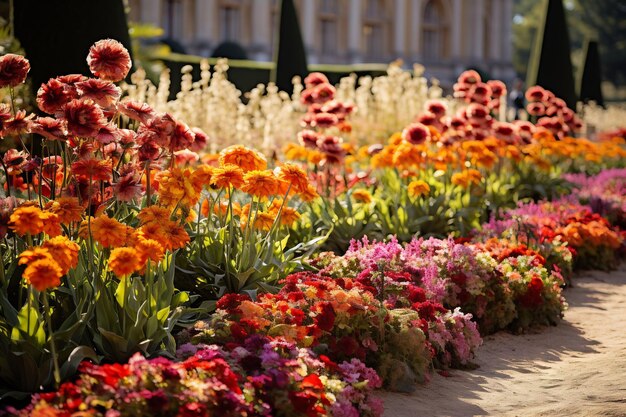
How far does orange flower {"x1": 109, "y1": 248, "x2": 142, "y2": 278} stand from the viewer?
131 inches

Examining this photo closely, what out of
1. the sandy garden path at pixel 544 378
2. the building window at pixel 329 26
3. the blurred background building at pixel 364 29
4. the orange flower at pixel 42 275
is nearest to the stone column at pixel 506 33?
the blurred background building at pixel 364 29

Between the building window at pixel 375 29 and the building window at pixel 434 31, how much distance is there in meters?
3.01

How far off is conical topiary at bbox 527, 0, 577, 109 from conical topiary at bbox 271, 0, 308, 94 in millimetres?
Answer: 4219

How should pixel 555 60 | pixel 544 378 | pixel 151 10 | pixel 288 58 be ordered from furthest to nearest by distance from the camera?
1. pixel 151 10
2. pixel 288 58
3. pixel 555 60
4. pixel 544 378

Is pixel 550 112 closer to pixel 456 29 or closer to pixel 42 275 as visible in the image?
pixel 42 275

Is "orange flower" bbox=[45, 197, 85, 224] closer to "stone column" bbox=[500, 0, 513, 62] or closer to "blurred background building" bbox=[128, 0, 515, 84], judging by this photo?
"blurred background building" bbox=[128, 0, 515, 84]

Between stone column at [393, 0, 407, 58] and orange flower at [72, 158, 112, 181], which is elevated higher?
stone column at [393, 0, 407, 58]

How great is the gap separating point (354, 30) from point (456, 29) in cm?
728

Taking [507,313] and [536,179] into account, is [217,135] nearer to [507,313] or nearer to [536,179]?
[536,179]

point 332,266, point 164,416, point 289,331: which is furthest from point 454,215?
point 164,416

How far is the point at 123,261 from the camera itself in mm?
3348

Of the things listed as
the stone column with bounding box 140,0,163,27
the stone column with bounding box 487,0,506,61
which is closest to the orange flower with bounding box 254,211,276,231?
the stone column with bounding box 140,0,163,27

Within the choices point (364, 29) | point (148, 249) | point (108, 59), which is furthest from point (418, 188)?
point (364, 29)

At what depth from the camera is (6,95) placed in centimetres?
864
